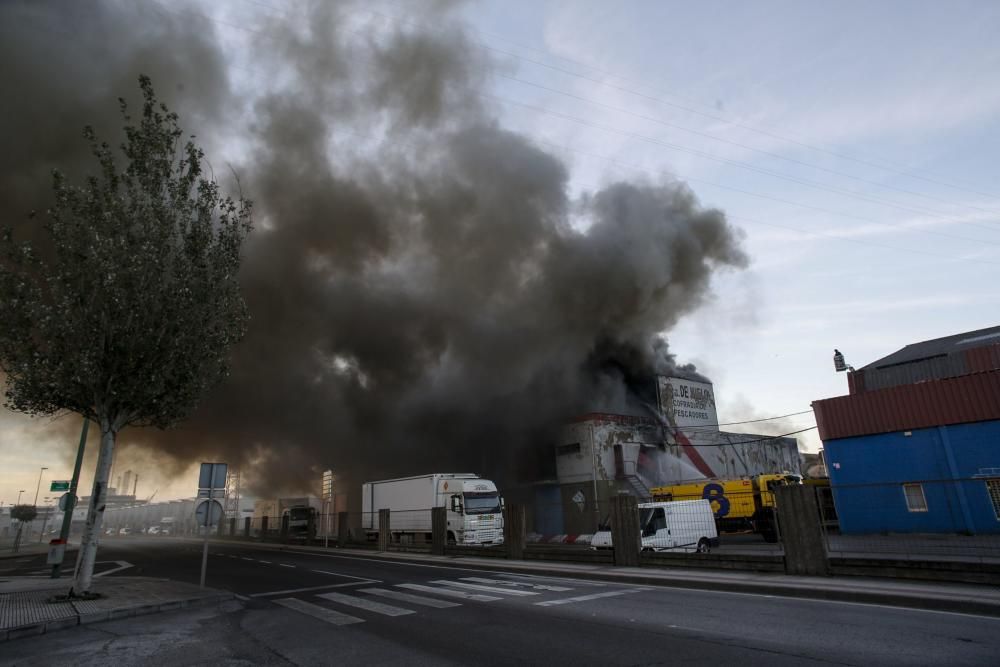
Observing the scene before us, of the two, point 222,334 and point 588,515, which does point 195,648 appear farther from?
point 588,515

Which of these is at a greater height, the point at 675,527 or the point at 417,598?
the point at 675,527

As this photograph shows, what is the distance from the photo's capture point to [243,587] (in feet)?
39.3

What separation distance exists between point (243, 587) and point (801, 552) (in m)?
11.6

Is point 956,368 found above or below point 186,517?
above

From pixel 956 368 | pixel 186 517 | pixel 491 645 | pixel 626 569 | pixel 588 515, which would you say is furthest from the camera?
pixel 186 517

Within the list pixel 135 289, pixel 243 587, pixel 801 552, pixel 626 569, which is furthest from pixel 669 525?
pixel 135 289

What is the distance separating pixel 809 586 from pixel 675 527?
742 centimetres

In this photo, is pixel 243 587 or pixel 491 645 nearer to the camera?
pixel 491 645

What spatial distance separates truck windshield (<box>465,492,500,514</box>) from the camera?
22.3 metres

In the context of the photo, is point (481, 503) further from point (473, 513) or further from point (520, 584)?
point (520, 584)

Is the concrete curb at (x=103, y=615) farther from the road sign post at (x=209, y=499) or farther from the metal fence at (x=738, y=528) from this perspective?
the metal fence at (x=738, y=528)

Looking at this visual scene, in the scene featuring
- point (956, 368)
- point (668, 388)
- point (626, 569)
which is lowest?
point (626, 569)

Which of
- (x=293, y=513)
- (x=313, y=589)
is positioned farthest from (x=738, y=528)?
(x=293, y=513)

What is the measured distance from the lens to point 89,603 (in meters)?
9.03
